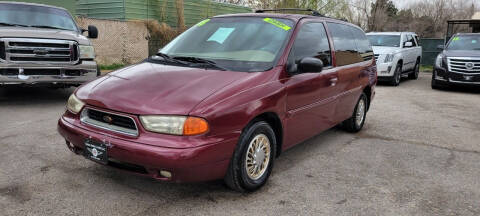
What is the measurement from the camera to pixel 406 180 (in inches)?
157

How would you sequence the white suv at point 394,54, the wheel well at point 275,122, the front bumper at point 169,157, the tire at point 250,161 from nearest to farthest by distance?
the front bumper at point 169,157 < the tire at point 250,161 < the wheel well at point 275,122 < the white suv at point 394,54

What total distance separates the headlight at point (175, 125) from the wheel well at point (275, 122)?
25.5 inches

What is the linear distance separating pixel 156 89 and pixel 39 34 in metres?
4.54

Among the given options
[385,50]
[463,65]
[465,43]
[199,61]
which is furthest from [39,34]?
[465,43]

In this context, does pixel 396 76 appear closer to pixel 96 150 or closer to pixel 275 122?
pixel 275 122

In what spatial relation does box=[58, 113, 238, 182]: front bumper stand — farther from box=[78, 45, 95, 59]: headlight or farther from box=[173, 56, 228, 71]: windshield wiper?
box=[78, 45, 95, 59]: headlight

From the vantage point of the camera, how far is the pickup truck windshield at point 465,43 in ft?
37.9

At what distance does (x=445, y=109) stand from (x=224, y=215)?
6907 mm

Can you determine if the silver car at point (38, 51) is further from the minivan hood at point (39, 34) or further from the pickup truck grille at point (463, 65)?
the pickup truck grille at point (463, 65)

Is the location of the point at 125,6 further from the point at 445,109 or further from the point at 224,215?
the point at 224,215

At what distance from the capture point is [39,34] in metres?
6.68

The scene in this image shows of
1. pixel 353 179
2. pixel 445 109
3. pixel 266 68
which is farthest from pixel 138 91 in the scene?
pixel 445 109

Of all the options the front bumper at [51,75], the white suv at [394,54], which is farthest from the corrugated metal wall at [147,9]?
the front bumper at [51,75]

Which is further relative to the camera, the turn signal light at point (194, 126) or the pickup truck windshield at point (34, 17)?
the pickup truck windshield at point (34, 17)
